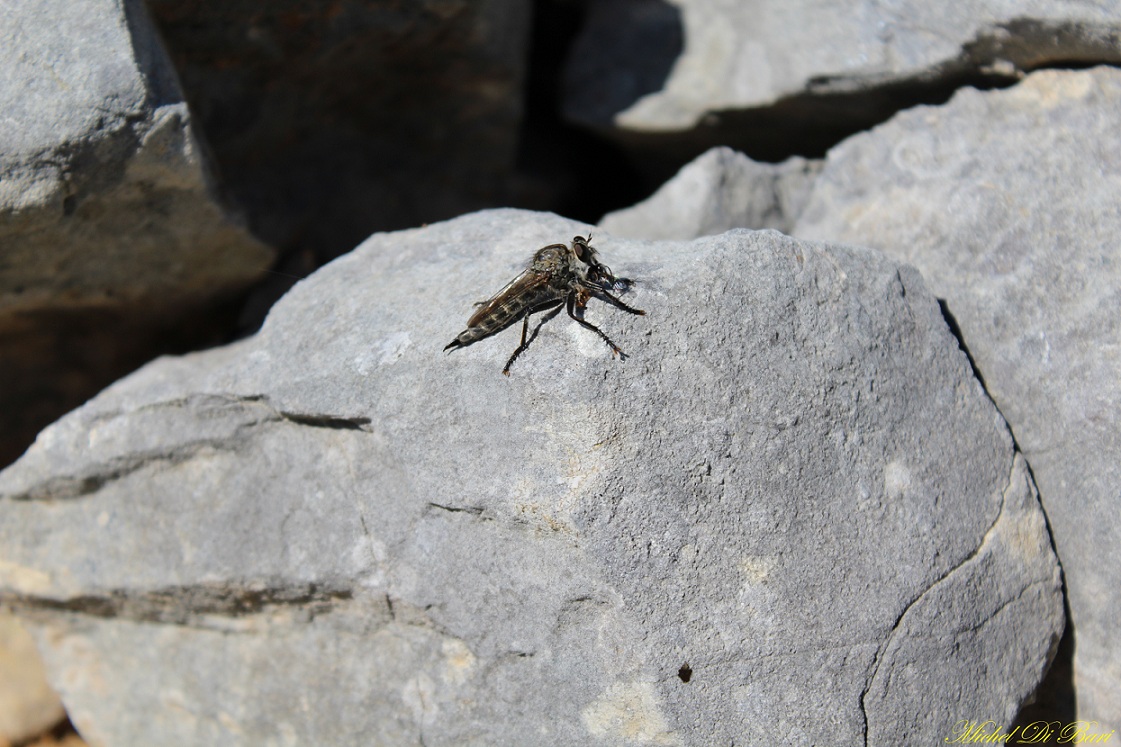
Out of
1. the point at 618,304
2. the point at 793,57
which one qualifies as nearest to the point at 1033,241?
Answer: the point at 793,57

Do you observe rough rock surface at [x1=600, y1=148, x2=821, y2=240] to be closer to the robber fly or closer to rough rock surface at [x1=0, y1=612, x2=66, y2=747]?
the robber fly

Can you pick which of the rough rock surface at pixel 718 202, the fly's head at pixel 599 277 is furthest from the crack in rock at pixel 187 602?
the rough rock surface at pixel 718 202

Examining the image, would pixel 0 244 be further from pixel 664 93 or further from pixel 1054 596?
pixel 1054 596

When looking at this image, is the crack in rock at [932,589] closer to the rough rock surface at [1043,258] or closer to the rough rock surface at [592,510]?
the rough rock surface at [592,510]

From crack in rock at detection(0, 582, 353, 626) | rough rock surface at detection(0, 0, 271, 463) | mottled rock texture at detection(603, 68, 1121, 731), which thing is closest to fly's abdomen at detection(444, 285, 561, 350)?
crack in rock at detection(0, 582, 353, 626)

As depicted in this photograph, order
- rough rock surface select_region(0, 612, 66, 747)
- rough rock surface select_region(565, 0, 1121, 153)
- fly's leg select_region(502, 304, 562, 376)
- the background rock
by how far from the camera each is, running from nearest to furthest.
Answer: fly's leg select_region(502, 304, 562, 376), rough rock surface select_region(565, 0, 1121, 153), the background rock, rough rock surface select_region(0, 612, 66, 747)

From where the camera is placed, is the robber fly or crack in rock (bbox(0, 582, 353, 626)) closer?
the robber fly

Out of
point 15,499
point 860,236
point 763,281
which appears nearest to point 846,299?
point 763,281
